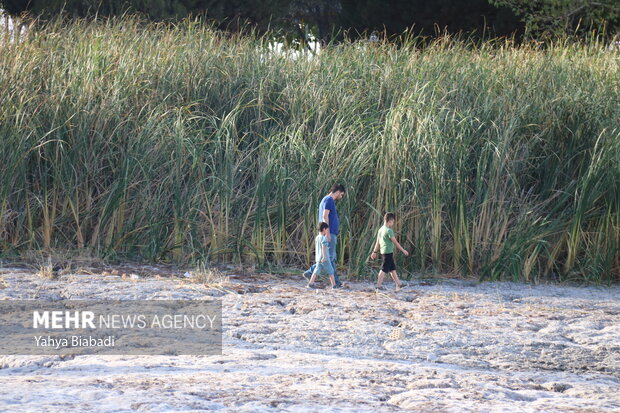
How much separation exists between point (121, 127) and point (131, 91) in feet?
2.08

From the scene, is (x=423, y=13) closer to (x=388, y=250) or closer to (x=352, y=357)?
(x=388, y=250)

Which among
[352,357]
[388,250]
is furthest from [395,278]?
[352,357]

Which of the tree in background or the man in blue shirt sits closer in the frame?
the man in blue shirt

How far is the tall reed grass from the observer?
319 inches

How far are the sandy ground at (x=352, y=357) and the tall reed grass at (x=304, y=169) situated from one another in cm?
65

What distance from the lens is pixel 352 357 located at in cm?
482

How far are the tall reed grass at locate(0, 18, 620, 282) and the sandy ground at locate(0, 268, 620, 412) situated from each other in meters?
0.65

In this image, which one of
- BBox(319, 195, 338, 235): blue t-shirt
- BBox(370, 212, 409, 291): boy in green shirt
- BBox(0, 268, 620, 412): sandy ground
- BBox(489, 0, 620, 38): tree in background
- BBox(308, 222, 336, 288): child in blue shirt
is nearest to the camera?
BBox(0, 268, 620, 412): sandy ground

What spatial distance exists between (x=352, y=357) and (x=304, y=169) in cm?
379

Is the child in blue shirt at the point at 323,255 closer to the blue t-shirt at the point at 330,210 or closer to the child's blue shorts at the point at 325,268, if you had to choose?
the child's blue shorts at the point at 325,268

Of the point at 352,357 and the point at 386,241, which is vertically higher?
the point at 386,241

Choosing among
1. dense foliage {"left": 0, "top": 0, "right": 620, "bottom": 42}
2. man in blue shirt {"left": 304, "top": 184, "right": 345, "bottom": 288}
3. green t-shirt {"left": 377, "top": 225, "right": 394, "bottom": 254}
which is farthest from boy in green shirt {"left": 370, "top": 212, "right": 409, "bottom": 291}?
dense foliage {"left": 0, "top": 0, "right": 620, "bottom": 42}

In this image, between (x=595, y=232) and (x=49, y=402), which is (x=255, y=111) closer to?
(x=595, y=232)

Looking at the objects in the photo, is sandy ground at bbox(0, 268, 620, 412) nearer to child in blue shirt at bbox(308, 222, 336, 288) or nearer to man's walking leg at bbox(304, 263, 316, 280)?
man's walking leg at bbox(304, 263, 316, 280)
